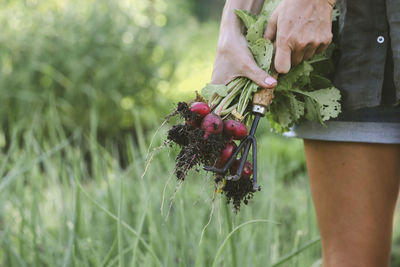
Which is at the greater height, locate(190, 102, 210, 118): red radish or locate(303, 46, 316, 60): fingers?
locate(303, 46, 316, 60): fingers

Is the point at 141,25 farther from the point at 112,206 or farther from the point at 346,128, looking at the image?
the point at 346,128

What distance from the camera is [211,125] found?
793mm

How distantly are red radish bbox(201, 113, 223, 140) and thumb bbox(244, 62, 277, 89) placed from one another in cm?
12

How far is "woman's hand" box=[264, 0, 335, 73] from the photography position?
2.66ft

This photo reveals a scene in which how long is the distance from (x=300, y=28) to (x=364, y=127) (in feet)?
0.91

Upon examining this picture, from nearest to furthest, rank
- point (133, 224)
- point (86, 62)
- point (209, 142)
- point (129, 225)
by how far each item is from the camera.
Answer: point (209, 142) → point (129, 225) → point (133, 224) → point (86, 62)

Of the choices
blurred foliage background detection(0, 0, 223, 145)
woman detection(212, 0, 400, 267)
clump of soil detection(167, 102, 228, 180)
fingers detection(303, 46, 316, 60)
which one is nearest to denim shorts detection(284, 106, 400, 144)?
woman detection(212, 0, 400, 267)

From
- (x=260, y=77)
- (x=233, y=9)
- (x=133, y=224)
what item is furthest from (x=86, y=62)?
(x=260, y=77)

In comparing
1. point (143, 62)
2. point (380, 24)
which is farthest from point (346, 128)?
point (143, 62)

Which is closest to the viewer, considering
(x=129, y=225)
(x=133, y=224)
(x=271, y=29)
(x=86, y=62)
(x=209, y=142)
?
(x=209, y=142)

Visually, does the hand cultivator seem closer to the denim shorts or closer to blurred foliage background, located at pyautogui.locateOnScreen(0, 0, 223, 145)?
the denim shorts

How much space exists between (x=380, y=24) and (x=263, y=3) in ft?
0.88

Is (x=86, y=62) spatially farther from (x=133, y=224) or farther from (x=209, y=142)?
(x=209, y=142)

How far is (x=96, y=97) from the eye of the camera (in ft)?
10.8
